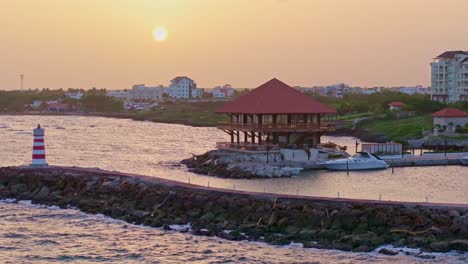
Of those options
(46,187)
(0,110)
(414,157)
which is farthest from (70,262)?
(0,110)

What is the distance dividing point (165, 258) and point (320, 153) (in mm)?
22467

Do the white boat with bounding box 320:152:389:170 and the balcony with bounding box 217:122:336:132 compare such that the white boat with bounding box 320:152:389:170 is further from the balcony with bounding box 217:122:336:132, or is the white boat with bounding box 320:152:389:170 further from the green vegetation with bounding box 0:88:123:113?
the green vegetation with bounding box 0:88:123:113

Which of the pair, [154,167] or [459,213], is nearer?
[459,213]

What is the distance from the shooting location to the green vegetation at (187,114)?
115463mm

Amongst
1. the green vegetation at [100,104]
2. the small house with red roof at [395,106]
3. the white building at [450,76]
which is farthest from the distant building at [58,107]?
the small house with red roof at [395,106]

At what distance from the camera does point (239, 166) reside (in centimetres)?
3972

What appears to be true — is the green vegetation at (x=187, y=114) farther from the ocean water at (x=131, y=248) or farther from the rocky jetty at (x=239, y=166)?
the ocean water at (x=131, y=248)

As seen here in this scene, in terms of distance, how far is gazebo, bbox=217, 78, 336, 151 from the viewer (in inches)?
1679

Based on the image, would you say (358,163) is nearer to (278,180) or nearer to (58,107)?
(278,180)

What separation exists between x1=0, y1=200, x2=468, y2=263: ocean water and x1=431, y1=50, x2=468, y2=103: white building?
7926cm

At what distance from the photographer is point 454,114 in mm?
63375

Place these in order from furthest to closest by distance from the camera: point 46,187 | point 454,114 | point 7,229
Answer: point 454,114, point 46,187, point 7,229

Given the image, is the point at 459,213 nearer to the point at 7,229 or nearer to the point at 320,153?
the point at 7,229

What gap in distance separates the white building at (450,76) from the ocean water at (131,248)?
79.3m
